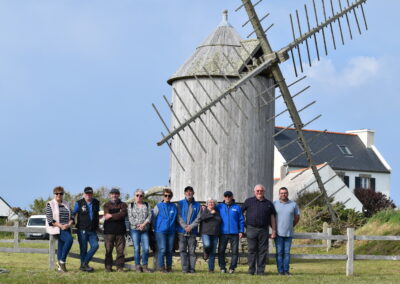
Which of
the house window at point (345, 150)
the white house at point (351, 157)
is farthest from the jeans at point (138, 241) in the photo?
the house window at point (345, 150)

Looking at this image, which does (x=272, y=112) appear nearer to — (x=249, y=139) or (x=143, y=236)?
(x=249, y=139)

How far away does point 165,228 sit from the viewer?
1725cm

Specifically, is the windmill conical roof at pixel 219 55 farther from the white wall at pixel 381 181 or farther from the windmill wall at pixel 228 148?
the white wall at pixel 381 181

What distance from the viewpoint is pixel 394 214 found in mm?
28531

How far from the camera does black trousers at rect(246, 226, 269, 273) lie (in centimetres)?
1759

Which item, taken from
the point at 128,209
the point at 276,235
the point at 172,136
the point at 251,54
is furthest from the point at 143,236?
the point at 251,54

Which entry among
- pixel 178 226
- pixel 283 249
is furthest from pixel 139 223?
pixel 283 249

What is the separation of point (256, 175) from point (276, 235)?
5.46 metres

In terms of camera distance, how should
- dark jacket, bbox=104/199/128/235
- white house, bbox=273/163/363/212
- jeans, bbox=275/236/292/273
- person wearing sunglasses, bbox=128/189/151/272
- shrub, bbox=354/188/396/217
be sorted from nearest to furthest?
dark jacket, bbox=104/199/128/235 → person wearing sunglasses, bbox=128/189/151/272 → jeans, bbox=275/236/292/273 → white house, bbox=273/163/363/212 → shrub, bbox=354/188/396/217

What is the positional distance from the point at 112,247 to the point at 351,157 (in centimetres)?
4781

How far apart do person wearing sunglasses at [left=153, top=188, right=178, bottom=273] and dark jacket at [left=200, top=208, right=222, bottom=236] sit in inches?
24.4

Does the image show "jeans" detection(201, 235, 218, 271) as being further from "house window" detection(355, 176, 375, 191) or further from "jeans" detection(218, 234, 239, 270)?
"house window" detection(355, 176, 375, 191)

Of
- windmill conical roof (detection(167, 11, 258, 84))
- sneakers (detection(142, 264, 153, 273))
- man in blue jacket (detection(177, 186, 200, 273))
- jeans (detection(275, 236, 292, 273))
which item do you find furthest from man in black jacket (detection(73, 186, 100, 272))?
windmill conical roof (detection(167, 11, 258, 84))

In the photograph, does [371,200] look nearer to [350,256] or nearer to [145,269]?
[350,256]
